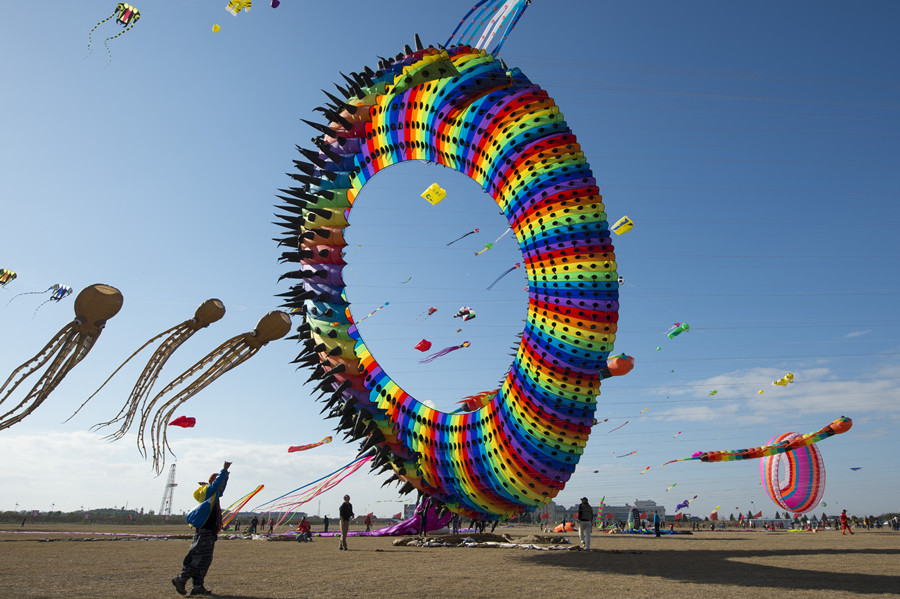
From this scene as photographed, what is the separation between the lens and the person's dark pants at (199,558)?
6.63m

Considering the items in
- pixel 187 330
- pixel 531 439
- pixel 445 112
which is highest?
pixel 445 112

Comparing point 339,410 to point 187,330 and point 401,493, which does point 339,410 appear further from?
point 187,330

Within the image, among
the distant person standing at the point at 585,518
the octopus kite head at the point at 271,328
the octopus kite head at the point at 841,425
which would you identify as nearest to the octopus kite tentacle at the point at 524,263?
the octopus kite head at the point at 271,328

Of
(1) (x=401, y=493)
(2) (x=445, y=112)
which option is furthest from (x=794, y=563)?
(2) (x=445, y=112)

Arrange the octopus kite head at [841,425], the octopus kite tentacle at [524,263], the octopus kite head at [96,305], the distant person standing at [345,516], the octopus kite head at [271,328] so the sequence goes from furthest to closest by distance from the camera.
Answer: the octopus kite head at [841,425] → the distant person standing at [345,516] → the octopus kite head at [271,328] → the octopus kite head at [96,305] → the octopus kite tentacle at [524,263]

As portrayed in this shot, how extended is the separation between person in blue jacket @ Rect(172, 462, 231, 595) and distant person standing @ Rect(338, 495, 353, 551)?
24.3 feet

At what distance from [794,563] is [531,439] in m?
5.66

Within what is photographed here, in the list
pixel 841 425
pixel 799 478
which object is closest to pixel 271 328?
Result: pixel 841 425

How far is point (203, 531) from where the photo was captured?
6996mm

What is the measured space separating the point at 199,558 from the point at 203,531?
0.32 metres

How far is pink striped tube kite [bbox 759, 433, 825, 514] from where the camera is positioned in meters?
32.8

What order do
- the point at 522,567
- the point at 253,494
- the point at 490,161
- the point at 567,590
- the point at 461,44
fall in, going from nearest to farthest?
the point at 567,590 < the point at 522,567 < the point at 490,161 < the point at 461,44 < the point at 253,494

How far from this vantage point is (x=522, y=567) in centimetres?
974

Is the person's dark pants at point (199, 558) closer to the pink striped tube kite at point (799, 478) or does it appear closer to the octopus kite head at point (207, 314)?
the octopus kite head at point (207, 314)
